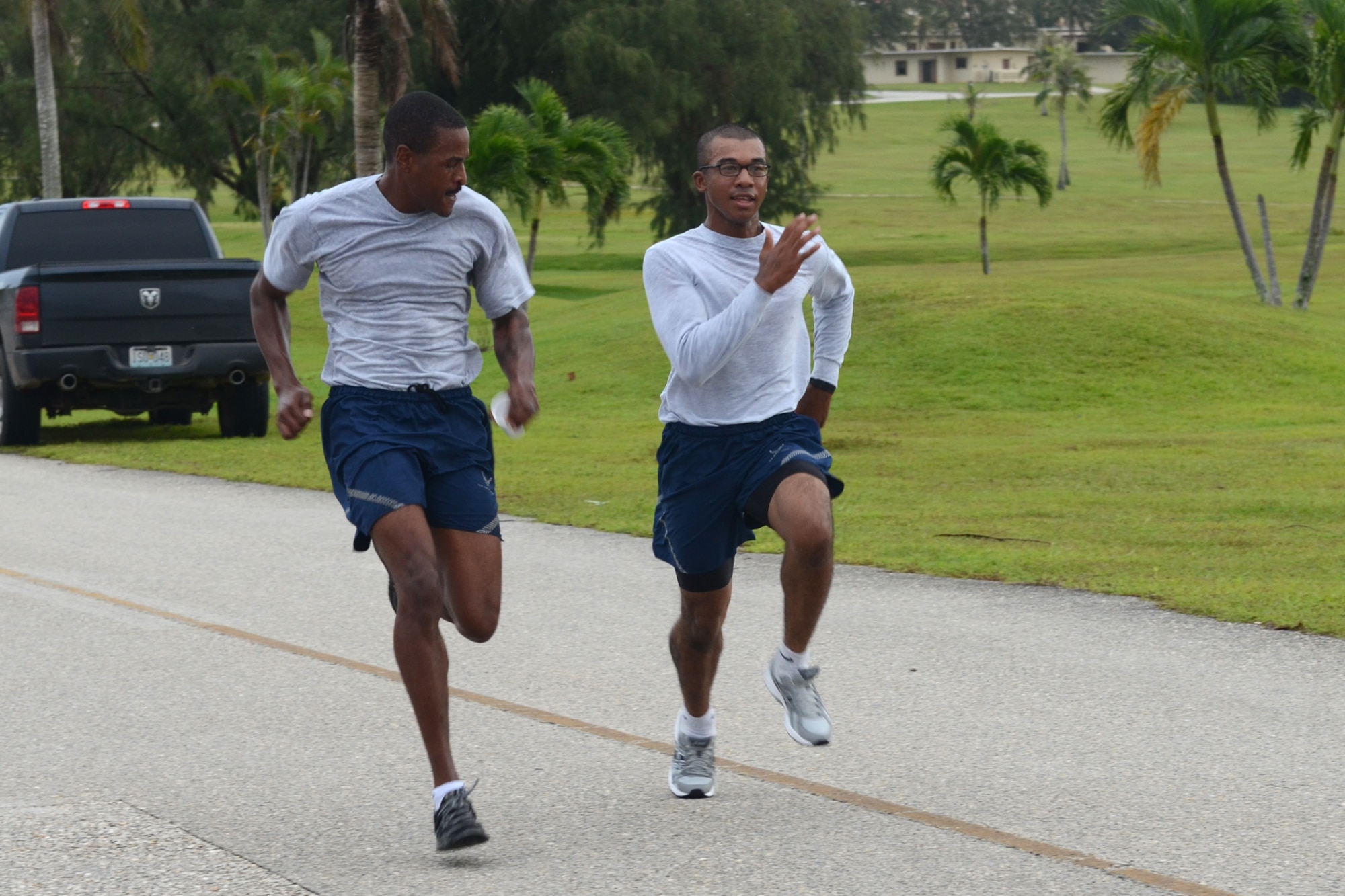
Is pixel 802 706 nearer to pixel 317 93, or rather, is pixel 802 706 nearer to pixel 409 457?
pixel 409 457

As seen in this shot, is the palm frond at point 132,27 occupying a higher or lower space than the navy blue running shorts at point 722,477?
higher

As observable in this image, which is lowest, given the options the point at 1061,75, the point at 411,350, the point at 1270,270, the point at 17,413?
the point at 1270,270

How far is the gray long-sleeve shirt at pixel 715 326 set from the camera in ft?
16.8

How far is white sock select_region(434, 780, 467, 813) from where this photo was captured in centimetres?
480

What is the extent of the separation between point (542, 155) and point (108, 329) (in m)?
17.3

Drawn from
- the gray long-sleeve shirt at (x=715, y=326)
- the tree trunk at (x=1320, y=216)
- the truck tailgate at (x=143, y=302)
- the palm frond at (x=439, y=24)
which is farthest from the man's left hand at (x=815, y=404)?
the tree trunk at (x=1320, y=216)

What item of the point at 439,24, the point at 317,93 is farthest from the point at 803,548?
the point at 317,93

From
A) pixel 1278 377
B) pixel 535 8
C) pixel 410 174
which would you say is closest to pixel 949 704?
pixel 410 174

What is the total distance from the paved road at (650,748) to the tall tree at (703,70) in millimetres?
35218

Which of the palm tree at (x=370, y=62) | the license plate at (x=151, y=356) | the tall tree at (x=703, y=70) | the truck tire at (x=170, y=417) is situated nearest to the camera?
the license plate at (x=151, y=356)

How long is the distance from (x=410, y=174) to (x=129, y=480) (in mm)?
10204

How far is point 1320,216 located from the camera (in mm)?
29500

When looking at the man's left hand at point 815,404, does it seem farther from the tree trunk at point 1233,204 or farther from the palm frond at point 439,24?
the tree trunk at point 1233,204

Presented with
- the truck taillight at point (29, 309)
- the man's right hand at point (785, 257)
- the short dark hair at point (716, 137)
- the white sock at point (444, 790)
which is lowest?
the white sock at point (444, 790)
